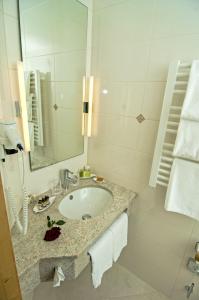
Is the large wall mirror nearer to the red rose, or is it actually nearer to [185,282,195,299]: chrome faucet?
the red rose

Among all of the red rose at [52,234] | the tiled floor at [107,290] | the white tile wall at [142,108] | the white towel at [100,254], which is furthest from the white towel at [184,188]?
the tiled floor at [107,290]

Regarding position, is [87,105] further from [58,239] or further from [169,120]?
[58,239]

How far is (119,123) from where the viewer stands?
4.19 ft

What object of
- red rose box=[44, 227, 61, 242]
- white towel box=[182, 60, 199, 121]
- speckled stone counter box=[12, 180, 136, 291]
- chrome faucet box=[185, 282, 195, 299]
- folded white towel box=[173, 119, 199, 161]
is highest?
white towel box=[182, 60, 199, 121]

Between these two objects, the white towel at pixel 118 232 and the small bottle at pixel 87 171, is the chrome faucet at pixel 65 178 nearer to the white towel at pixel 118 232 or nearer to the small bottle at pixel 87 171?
the small bottle at pixel 87 171

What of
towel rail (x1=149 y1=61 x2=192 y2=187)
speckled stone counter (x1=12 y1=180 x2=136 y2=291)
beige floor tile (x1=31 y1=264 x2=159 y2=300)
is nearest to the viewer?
speckled stone counter (x1=12 y1=180 x2=136 y2=291)

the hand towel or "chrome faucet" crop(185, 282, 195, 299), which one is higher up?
the hand towel

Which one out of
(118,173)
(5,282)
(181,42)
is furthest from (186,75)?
(5,282)

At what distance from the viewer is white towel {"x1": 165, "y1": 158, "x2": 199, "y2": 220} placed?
0.94 metres

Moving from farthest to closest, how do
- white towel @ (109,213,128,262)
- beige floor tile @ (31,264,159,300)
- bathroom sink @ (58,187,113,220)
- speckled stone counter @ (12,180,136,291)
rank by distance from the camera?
1. beige floor tile @ (31,264,159,300)
2. bathroom sink @ (58,187,113,220)
3. white towel @ (109,213,128,262)
4. speckled stone counter @ (12,180,136,291)

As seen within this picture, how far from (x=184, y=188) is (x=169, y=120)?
437 mm

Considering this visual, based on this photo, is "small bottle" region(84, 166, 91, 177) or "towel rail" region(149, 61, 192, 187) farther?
"small bottle" region(84, 166, 91, 177)

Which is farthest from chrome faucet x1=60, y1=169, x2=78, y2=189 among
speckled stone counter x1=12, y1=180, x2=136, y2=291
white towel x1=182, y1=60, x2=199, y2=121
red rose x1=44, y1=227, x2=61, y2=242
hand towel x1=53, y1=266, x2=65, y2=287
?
white towel x1=182, y1=60, x2=199, y2=121

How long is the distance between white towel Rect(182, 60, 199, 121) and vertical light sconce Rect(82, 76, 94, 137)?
744 mm
